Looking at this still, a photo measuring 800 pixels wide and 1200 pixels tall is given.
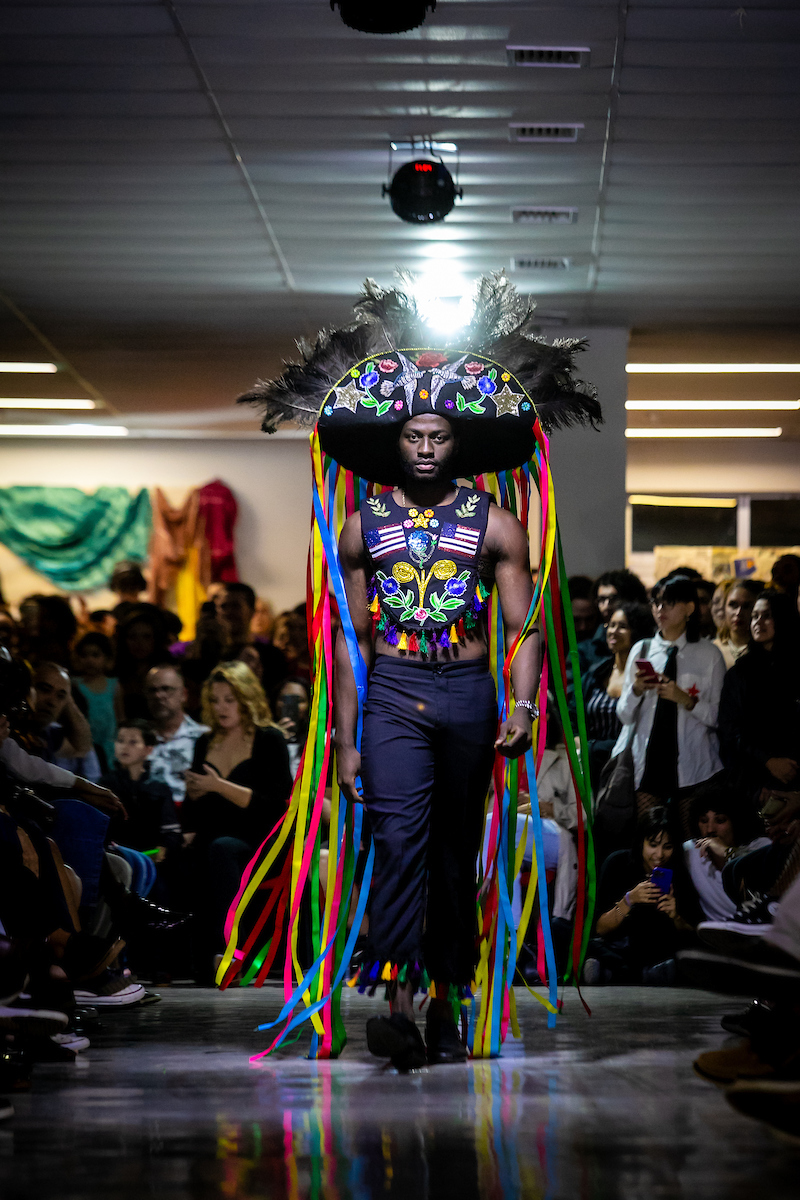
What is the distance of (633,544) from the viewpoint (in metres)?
12.1

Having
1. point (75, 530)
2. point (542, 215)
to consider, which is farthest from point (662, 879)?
point (75, 530)

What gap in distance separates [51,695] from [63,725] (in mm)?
150

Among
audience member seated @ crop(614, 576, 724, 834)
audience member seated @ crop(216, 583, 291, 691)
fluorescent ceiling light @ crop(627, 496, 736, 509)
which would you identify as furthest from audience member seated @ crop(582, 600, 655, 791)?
fluorescent ceiling light @ crop(627, 496, 736, 509)

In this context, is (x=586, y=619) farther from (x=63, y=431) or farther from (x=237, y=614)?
(x=63, y=431)

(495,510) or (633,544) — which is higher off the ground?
(633,544)

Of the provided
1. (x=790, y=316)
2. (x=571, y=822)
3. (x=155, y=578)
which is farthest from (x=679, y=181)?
(x=155, y=578)

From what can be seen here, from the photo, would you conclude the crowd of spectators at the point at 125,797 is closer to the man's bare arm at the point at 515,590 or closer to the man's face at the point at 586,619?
the man's bare arm at the point at 515,590

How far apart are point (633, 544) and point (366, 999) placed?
8.19 m

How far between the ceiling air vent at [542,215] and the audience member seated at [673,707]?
86.5 inches

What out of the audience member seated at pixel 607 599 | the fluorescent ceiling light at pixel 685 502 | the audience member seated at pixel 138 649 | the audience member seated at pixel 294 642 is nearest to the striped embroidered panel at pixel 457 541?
the audience member seated at pixel 607 599

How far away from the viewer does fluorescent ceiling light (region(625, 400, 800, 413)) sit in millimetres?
10555

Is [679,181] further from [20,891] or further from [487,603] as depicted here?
[20,891]

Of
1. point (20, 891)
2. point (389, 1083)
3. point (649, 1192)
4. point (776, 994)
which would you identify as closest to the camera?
point (649, 1192)

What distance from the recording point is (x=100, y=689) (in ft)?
22.0
